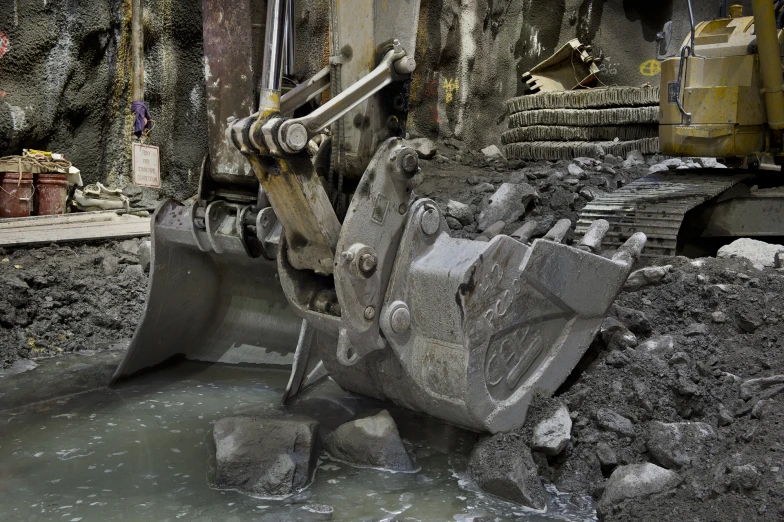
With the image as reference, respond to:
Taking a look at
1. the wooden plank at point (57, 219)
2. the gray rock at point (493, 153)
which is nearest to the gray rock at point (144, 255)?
the wooden plank at point (57, 219)

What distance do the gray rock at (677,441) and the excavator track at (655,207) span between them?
193cm

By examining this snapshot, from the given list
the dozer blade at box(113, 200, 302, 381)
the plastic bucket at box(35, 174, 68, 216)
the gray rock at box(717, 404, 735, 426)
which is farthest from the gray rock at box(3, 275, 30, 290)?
the gray rock at box(717, 404, 735, 426)

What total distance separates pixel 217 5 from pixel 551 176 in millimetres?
3763

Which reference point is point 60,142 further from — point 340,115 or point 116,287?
point 340,115

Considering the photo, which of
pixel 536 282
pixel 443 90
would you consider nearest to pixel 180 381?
pixel 536 282

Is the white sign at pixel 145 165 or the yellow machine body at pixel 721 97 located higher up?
the yellow machine body at pixel 721 97

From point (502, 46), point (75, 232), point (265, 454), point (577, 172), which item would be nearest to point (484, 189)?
point (577, 172)

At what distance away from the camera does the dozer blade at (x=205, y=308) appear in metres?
3.88

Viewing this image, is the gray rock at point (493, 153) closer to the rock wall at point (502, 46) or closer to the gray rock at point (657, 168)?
the rock wall at point (502, 46)

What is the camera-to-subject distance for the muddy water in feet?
8.77

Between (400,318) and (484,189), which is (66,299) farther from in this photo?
(484,189)

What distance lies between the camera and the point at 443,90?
10.2 metres

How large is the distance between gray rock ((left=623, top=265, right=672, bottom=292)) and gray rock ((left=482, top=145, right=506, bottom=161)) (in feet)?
18.5

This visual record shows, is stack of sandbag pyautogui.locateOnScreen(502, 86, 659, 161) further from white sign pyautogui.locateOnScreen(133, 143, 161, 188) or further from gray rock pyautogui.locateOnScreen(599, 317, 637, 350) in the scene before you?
gray rock pyautogui.locateOnScreen(599, 317, 637, 350)
